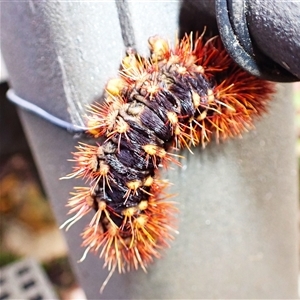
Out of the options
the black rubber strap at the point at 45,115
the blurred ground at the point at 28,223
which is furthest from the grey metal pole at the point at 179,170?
the blurred ground at the point at 28,223

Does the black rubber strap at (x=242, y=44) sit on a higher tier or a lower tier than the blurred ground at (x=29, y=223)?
higher

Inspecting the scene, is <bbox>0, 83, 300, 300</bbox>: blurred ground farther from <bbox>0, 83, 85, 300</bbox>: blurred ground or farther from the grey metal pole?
the grey metal pole

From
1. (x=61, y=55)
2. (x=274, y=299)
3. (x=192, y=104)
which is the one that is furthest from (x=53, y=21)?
(x=274, y=299)

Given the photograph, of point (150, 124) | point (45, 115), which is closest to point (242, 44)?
point (150, 124)

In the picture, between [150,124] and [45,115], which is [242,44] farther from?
[45,115]

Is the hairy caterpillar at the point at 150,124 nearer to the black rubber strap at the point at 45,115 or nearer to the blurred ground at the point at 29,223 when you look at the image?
the black rubber strap at the point at 45,115

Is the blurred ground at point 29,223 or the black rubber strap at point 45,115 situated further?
the blurred ground at point 29,223

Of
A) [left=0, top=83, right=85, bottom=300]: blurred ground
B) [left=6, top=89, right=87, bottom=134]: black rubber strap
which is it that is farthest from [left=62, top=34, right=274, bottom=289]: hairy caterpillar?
[left=0, top=83, right=85, bottom=300]: blurred ground
